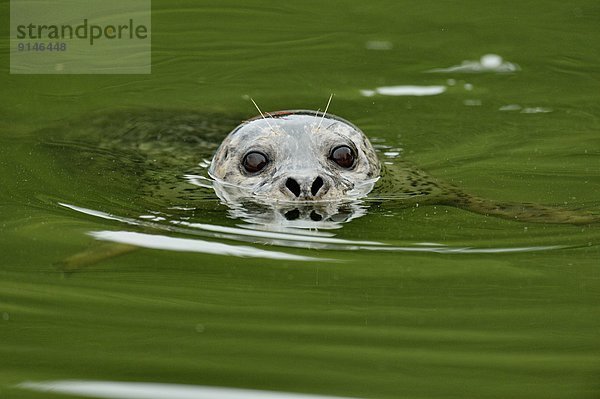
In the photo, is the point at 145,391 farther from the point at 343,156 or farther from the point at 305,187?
the point at 343,156

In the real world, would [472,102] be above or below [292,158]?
above

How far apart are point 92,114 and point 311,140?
2801 mm

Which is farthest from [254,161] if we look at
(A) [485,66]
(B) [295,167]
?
(A) [485,66]

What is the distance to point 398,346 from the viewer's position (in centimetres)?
432

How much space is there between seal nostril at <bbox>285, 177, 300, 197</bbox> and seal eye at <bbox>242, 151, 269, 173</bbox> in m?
0.61

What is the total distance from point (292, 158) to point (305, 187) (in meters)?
0.59

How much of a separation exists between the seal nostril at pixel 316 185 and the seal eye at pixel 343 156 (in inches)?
27.0

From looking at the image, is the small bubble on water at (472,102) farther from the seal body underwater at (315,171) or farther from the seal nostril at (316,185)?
the seal nostril at (316,185)

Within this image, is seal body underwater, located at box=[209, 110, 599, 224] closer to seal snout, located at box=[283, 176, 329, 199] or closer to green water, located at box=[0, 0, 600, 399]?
seal snout, located at box=[283, 176, 329, 199]

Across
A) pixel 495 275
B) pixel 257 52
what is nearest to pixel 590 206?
pixel 495 275

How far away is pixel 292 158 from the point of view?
6926 millimetres

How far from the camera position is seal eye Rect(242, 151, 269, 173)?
709cm

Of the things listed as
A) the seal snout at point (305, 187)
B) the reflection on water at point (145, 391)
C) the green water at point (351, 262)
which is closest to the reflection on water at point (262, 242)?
the green water at point (351, 262)

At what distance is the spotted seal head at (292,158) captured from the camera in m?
6.73
